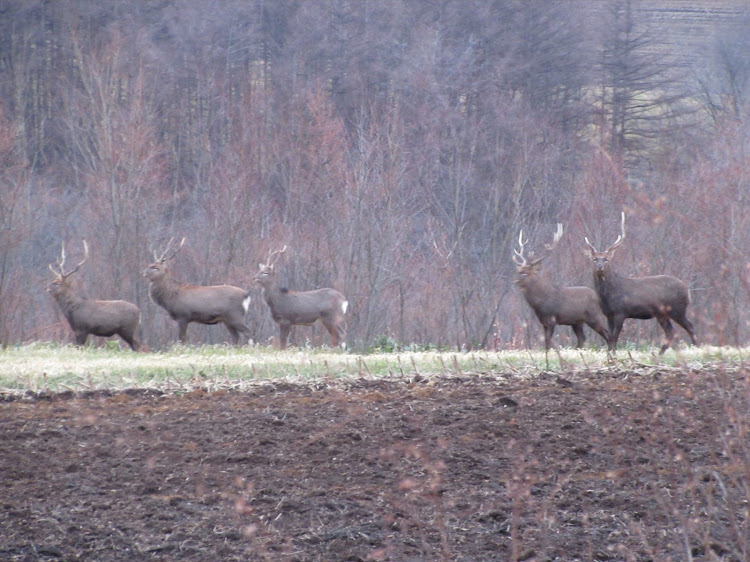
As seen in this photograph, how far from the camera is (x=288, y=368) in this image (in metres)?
10.7

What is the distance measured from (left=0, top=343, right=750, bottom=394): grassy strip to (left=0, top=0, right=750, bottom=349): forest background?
1.51 m

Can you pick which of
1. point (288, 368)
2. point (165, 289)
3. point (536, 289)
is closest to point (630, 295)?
point (536, 289)

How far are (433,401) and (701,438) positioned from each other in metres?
2.24

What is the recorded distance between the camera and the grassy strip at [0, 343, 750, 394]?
393 inches

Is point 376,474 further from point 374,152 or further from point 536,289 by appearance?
point 374,152

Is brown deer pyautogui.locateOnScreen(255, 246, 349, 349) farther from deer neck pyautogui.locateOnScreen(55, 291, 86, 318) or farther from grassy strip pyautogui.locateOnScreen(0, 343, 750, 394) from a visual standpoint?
grassy strip pyautogui.locateOnScreen(0, 343, 750, 394)

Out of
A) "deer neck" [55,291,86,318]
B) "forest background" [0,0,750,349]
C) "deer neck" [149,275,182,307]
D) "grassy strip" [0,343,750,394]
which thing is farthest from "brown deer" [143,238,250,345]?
"grassy strip" [0,343,750,394]

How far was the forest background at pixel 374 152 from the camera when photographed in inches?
940

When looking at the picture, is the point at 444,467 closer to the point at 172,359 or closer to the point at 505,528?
the point at 505,528

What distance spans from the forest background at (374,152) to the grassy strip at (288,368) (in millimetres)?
1513

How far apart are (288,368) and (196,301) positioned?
22.7ft

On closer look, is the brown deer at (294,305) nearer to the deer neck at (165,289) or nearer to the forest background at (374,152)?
the forest background at (374,152)

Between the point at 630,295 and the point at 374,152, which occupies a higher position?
the point at 374,152

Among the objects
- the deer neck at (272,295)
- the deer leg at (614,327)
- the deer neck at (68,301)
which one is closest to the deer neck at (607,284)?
the deer leg at (614,327)
